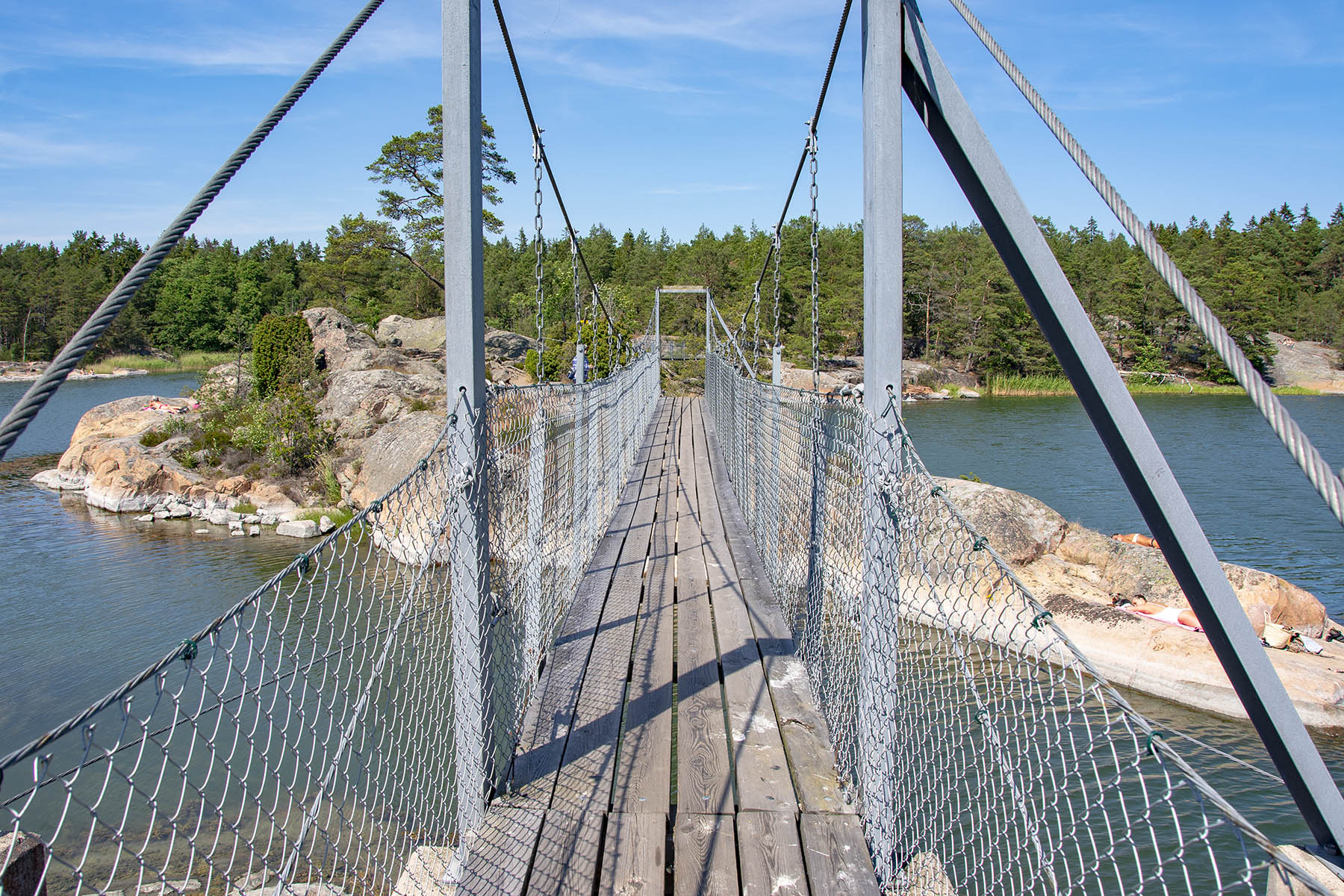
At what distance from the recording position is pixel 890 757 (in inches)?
70.5

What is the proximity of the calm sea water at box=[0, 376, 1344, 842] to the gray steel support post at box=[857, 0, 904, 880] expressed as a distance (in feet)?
2.65

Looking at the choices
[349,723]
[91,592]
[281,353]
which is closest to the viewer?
[349,723]

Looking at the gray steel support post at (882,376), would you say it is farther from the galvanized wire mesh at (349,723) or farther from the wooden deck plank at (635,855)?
the galvanized wire mesh at (349,723)

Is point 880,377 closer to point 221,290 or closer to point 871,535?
point 871,535

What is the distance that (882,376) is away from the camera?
1.81 meters

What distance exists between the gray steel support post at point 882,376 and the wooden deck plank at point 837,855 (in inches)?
2.0

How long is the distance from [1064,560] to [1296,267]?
55180mm

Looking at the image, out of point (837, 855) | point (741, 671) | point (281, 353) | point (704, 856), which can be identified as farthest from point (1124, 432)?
point (281, 353)

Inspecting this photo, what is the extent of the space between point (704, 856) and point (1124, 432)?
128 centimetres

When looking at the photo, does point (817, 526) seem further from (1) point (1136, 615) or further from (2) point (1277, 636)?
(2) point (1277, 636)

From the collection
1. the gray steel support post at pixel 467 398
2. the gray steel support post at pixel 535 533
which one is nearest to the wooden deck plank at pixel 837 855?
the gray steel support post at pixel 467 398

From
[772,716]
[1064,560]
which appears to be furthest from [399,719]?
[1064,560]

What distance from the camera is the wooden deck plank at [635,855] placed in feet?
5.69

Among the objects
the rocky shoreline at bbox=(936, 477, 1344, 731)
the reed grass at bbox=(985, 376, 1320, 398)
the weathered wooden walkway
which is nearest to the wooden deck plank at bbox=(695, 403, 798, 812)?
the weathered wooden walkway
